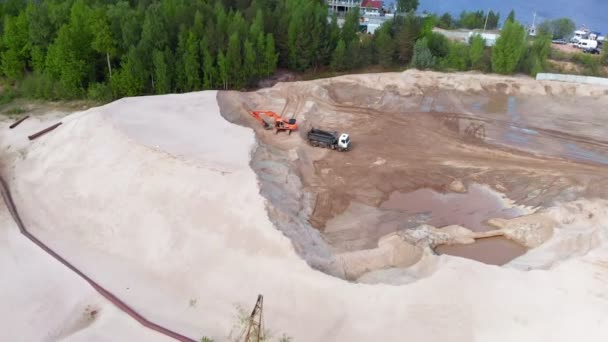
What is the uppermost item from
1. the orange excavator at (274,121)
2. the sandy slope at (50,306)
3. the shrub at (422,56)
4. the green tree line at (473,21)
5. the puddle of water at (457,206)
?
the green tree line at (473,21)

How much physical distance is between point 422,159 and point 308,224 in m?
10.1

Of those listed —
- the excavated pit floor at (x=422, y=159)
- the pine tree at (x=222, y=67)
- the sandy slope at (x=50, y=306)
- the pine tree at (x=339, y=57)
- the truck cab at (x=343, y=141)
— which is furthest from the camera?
the pine tree at (x=339, y=57)

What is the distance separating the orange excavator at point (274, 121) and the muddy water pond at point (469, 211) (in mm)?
8856

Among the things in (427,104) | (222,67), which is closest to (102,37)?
(222,67)

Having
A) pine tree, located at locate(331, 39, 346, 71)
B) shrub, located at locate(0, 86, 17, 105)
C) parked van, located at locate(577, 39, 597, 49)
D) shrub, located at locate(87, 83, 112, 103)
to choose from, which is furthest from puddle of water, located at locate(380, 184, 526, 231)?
parked van, located at locate(577, 39, 597, 49)

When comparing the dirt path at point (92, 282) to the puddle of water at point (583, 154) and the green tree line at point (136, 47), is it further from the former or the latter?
the puddle of water at point (583, 154)

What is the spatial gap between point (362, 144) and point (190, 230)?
14010 millimetres

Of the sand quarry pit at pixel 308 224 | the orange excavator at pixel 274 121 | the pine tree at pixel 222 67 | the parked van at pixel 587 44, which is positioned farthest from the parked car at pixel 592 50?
the pine tree at pixel 222 67

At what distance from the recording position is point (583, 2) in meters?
96.8

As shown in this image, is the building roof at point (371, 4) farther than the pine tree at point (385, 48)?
Yes

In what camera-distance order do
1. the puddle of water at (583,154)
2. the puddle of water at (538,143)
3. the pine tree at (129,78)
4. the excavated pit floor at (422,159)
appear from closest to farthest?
the excavated pit floor at (422,159) < the puddle of water at (583,154) < the puddle of water at (538,143) < the pine tree at (129,78)

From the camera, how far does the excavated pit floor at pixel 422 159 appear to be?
24.5 meters

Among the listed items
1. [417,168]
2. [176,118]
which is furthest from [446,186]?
[176,118]

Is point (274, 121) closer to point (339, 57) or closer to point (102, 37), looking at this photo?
point (339, 57)
